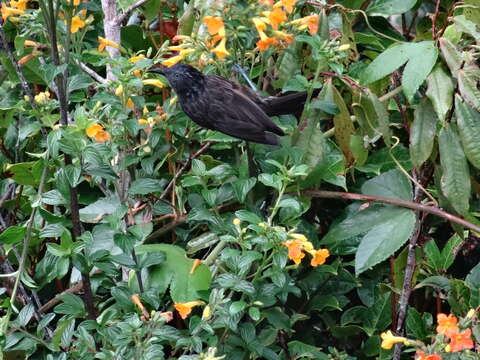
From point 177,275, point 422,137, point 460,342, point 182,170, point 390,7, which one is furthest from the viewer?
point 390,7

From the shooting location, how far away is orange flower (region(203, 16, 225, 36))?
220cm

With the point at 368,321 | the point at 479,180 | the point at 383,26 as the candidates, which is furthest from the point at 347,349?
the point at 383,26

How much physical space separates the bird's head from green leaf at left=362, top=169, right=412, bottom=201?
59cm

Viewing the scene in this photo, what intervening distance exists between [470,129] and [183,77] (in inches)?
34.0

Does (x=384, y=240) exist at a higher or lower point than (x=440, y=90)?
lower

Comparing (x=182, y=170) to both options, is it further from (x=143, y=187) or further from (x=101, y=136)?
(x=101, y=136)

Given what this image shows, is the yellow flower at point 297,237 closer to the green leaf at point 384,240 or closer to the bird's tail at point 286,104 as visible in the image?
the green leaf at point 384,240

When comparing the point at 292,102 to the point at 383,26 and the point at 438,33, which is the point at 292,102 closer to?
the point at 438,33

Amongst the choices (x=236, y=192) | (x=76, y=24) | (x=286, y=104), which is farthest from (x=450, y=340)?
(x=76, y=24)

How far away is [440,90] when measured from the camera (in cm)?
226

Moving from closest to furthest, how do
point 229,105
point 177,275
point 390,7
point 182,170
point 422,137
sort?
1. point 422,137
2. point 177,275
3. point 229,105
4. point 182,170
5. point 390,7

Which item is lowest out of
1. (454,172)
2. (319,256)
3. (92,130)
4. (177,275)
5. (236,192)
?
(177,275)

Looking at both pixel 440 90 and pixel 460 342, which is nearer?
pixel 460 342

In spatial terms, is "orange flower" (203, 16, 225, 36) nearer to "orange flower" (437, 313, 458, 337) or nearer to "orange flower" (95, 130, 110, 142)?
"orange flower" (95, 130, 110, 142)
